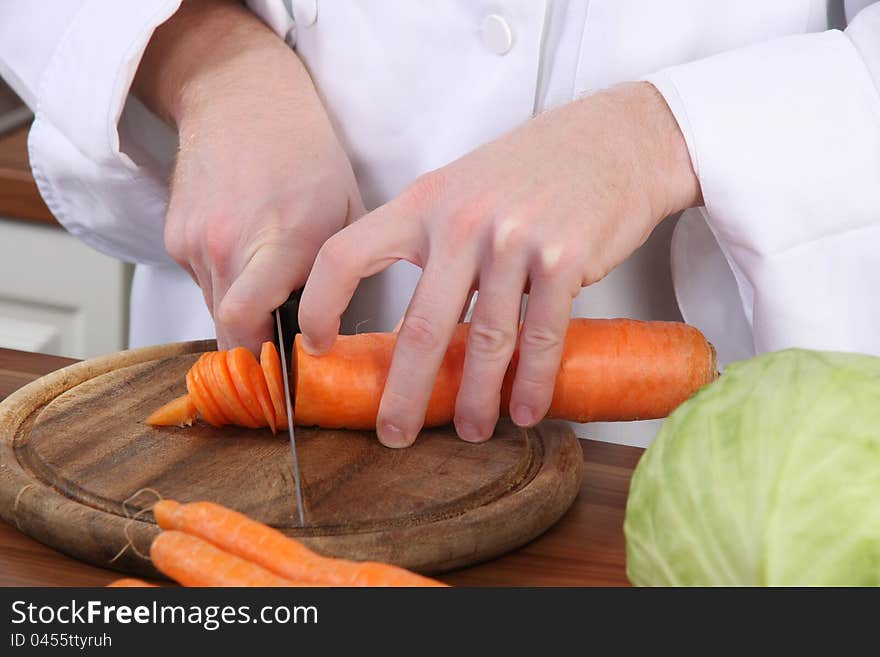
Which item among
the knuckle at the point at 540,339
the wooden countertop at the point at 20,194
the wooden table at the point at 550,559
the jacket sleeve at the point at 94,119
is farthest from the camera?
the wooden countertop at the point at 20,194

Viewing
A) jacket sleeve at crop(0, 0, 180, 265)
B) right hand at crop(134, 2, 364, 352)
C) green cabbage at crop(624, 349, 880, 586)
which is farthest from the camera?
jacket sleeve at crop(0, 0, 180, 265)

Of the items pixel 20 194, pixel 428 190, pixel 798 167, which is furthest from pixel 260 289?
pixel 20 194

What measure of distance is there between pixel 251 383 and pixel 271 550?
0.98 ft

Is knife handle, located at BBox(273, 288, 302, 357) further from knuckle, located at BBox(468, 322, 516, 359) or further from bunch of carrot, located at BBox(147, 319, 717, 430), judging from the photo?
knuckle, located at BBox(468, 322, 516, 359)

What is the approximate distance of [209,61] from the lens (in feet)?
3.94

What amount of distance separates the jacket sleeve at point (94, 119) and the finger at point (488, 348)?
47 cm

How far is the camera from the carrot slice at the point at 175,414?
0.99 m

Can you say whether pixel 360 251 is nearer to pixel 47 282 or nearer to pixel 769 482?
pixel 769 482

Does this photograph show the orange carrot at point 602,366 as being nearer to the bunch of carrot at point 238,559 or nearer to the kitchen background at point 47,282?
the bunch of carrot at point 238,559

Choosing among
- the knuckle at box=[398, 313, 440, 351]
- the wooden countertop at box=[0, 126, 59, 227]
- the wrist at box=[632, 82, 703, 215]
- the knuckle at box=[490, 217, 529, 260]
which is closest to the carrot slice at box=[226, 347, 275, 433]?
the knuckle at box=[398, 313, 440, 351]

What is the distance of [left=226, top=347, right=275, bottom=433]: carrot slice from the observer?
96 cm

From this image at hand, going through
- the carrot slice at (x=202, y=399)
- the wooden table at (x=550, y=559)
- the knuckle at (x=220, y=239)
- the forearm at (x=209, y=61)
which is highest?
the forearm at (x=209, y=61)

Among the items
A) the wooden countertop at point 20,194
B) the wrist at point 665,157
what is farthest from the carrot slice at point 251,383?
the wooden countertop at point 20,194

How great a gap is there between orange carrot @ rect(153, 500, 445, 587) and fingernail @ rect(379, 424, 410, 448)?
0.84ft
